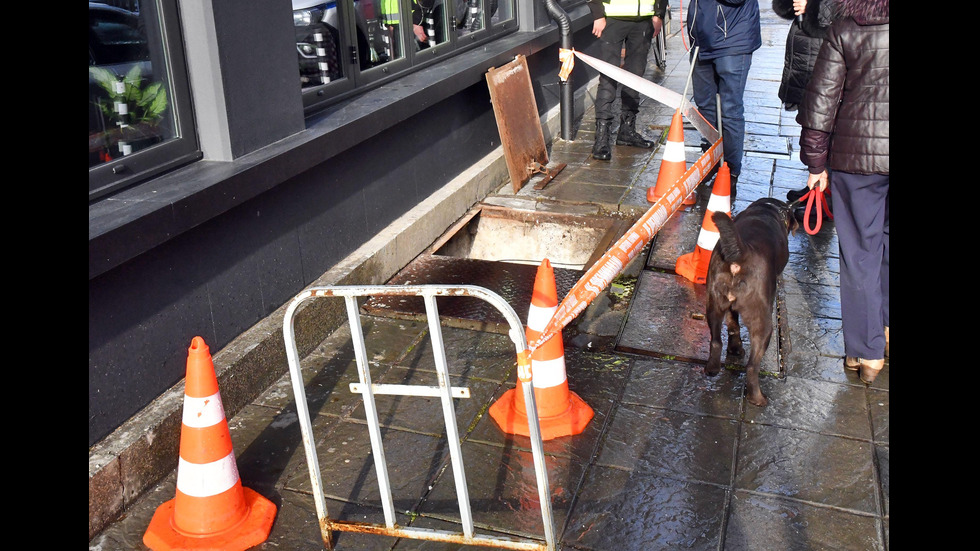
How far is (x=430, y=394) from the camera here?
3.09 meters

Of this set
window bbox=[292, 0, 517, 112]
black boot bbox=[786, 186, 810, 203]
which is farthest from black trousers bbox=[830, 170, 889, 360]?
window bbox=[292, 0, 517, 112]

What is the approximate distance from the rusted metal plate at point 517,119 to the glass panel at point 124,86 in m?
3.43

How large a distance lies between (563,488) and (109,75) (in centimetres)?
270

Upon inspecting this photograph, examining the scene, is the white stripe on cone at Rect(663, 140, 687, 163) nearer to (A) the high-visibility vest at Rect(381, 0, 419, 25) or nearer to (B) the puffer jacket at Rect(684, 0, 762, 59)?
(B) the puffer jacket at Rect(684, 0, 762, 59)

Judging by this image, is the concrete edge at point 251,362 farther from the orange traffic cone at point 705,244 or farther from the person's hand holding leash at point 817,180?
the person's hand holding leash at point 817,180

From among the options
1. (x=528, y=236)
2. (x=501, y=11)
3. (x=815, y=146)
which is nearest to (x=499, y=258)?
(x=528, y=236)

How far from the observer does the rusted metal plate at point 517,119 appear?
23.7ft

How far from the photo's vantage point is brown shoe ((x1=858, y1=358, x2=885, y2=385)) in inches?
180

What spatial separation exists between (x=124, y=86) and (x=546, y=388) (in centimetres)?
239

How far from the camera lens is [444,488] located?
3.76 meters

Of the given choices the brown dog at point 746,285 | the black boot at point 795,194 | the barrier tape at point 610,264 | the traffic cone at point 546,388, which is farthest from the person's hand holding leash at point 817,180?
the black boot at point 795,194

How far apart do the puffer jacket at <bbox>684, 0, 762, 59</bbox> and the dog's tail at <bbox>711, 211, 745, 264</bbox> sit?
357 cm

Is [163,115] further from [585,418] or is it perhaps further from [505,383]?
[585,418]
